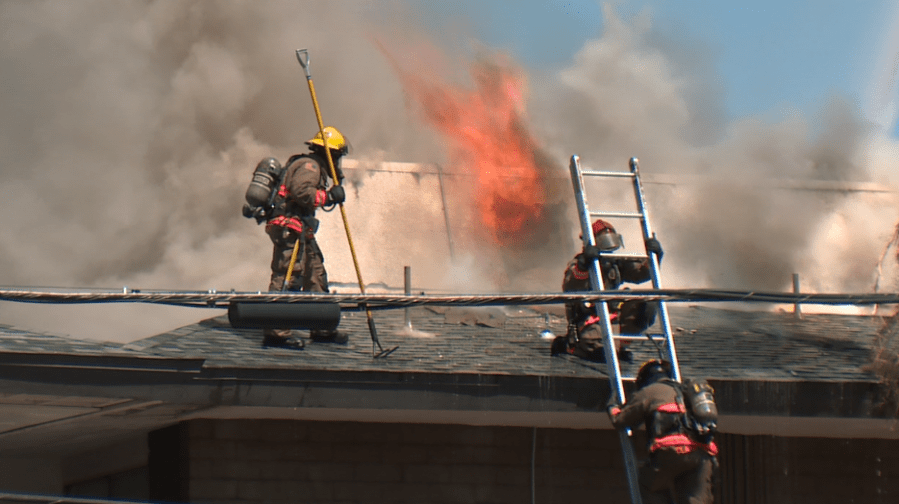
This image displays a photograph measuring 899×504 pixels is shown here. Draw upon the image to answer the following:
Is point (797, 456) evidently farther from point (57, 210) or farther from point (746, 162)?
point (57, 210)

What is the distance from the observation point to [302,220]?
23.3 feet

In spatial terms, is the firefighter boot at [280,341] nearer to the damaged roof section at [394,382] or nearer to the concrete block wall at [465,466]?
the damaged roof section at [394,382]

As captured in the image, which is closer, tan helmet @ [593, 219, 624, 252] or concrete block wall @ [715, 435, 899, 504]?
tan helmet @ [593, 219, 624, 252]

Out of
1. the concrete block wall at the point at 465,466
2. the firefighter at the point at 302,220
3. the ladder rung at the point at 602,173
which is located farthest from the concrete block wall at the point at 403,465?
the ladder rung at the point at 602,173

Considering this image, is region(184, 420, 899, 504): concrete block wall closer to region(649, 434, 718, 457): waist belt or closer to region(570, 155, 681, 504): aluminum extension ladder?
region(570, 155, 681, 504): aluminum extension ladder

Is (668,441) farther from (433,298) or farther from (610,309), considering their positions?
(610,309)

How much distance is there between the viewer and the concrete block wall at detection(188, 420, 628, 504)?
21.9ft

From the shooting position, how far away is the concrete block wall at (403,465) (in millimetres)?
6684

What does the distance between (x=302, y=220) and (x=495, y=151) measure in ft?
35.7

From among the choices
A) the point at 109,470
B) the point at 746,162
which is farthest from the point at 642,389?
the point at 746,162

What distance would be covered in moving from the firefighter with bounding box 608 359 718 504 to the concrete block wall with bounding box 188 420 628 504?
1.87 m

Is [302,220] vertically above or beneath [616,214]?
above

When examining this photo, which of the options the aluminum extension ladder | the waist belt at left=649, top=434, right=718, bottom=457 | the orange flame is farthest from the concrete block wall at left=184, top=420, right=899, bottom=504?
the orange flame

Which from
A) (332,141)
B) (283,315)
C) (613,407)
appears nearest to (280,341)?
(332,141)
